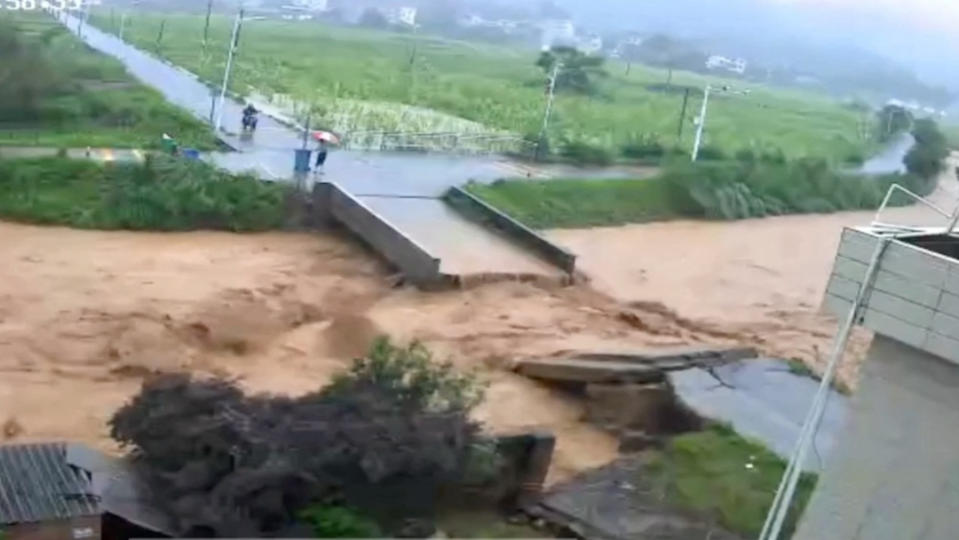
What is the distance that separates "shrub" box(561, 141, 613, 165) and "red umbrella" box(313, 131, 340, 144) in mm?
3798

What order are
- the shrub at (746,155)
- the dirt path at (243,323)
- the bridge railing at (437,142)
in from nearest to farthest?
the dirt path at (243,323)
the bridge railing at (437,142)
the shrub at (746,155)

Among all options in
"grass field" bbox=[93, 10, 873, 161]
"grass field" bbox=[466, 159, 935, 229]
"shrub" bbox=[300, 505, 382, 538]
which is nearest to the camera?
"shrub" bbox=[300, 505, 382, 538]

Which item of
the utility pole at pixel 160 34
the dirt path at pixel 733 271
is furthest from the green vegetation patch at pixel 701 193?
the utility pole at pixel 160 34

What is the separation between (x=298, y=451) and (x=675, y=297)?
8.52 metres

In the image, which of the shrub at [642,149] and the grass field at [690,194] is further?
the shrub at [642,149]

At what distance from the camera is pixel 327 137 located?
57.6 ft

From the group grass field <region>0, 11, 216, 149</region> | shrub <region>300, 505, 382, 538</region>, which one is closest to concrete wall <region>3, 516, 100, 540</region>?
shrub <region>300, 505, 382, 538</region>

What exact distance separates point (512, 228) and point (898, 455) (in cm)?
1119

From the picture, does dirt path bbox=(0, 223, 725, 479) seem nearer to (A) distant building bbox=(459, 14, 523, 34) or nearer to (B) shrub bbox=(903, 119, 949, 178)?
(B) shrub bbox=(903, 119, 949, 178)

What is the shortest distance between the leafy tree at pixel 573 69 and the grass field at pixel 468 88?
0.42 metres

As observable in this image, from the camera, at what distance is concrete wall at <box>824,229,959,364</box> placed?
11.5 feet

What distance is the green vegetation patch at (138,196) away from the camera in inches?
554

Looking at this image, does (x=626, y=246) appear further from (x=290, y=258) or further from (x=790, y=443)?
(x=790, y=443)

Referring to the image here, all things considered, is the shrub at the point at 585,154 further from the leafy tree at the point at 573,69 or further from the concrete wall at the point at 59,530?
the concrete wall at the point at 59,530
